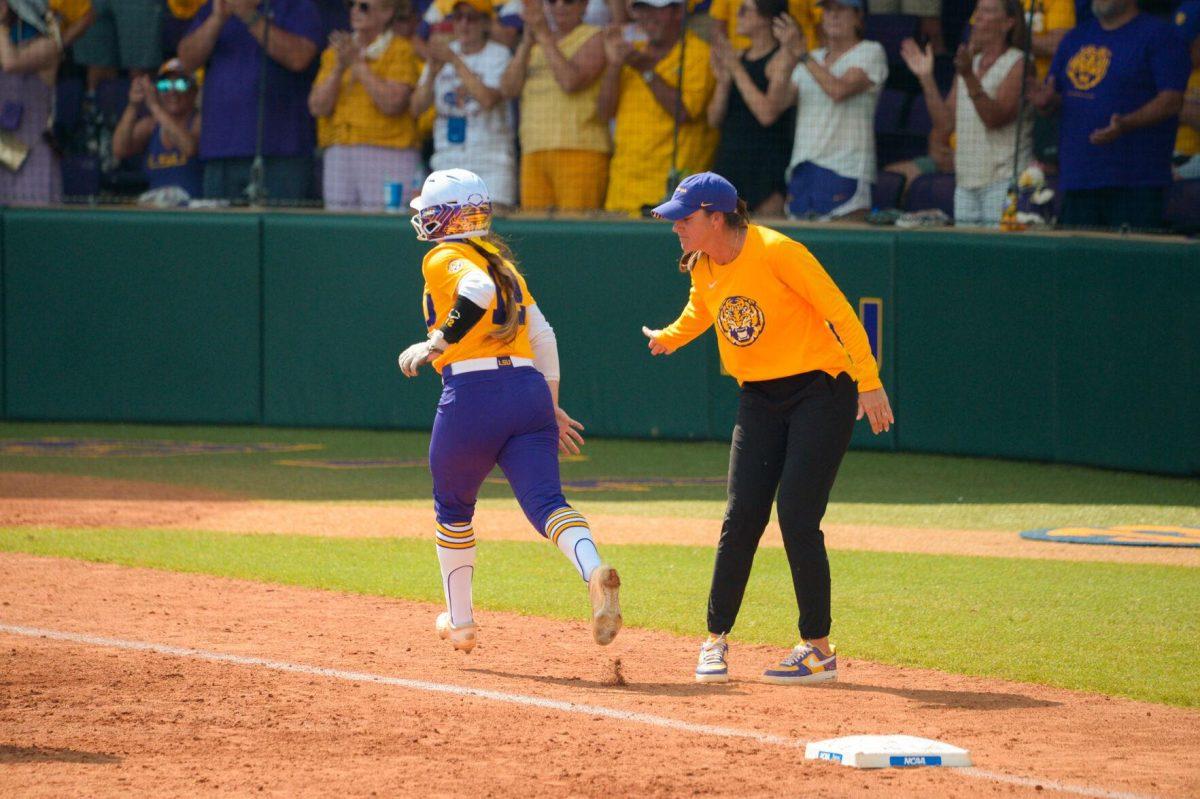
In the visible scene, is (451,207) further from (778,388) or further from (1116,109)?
(1116,109)

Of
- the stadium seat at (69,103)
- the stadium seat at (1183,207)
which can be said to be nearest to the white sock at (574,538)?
the stadium seat at (1183,207)

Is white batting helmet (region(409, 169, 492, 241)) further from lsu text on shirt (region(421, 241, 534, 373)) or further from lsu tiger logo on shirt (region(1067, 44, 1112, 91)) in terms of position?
lsu tiger logo on shirt (region(1067, 44, 1112, 91))

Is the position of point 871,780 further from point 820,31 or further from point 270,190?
point 270,190

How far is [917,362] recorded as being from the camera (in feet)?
43.1

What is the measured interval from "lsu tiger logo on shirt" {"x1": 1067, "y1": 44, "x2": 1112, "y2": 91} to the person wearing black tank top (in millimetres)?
2105

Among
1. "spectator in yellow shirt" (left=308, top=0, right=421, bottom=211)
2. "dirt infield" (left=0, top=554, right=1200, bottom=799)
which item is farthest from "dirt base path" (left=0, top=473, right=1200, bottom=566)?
"spectator in yellow shirt" (left=308, top=0, right=421, bottom=211)

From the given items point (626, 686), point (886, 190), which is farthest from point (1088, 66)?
point (626, 686)

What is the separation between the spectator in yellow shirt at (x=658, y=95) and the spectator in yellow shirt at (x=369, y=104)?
1785 mm

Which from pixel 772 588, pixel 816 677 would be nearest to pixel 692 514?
pixel 772 588

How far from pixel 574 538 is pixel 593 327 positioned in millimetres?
8115

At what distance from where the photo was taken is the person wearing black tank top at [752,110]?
1308 centimetres

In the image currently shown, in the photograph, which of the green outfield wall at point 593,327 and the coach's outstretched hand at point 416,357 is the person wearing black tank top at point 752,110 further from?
the coach's outstretched hand at point 416,357

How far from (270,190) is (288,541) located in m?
5.92

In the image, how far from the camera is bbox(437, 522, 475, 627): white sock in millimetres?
6488
